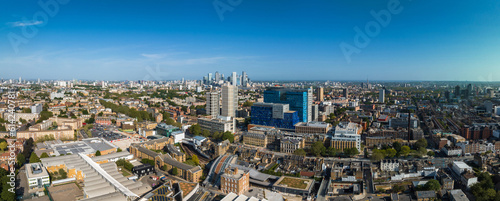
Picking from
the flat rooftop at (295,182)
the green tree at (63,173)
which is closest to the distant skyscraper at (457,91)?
the flat rooftop at (295,182)

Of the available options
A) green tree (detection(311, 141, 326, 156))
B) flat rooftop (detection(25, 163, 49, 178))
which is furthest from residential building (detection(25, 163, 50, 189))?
green tree (detection(311, 141, 326, 156))

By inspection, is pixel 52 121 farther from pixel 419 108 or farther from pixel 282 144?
pixel 419 108

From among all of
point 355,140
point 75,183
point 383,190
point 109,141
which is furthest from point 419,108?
point 75,183

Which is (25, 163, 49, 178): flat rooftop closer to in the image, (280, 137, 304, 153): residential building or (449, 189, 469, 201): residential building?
(280, 137, 304, 153): residential building

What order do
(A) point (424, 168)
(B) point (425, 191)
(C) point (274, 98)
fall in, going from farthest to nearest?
(C) point (274, 98)
(A) point (424, 168)
(B) point (425, 191)

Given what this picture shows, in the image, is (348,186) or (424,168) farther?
(424,168)

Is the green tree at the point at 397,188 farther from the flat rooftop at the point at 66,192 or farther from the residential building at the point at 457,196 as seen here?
the flat rooftop at the point at 66,192
